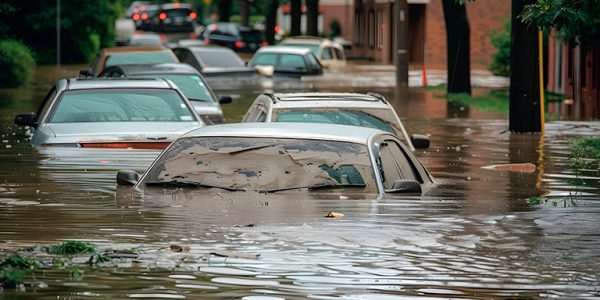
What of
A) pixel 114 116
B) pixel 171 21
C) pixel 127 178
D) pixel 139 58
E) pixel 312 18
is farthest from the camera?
pixel 171 21

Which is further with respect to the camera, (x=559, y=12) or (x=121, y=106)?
(x=121, y=106)

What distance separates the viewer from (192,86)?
24.6 meters

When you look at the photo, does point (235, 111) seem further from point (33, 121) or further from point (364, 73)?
point (364, 73)

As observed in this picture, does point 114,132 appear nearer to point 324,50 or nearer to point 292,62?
point 292,62

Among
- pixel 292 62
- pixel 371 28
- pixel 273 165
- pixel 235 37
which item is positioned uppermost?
pixel 273 165

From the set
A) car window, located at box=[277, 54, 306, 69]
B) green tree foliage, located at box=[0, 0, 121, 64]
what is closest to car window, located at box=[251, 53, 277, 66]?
car window, located at box=[277, 54, 306, 69]

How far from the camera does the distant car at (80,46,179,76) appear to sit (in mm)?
29641

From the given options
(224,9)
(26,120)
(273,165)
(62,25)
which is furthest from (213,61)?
(224,9)

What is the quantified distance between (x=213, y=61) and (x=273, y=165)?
27695mm

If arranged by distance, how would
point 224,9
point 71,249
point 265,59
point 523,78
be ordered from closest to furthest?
point 71,249, point 523,78, point 265,59, point 224,9

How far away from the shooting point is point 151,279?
28.7 feet

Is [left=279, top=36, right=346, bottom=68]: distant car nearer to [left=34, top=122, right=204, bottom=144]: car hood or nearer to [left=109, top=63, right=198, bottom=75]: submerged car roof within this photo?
[left=109, top=63, right=198, bottom=75]: submerged car roof

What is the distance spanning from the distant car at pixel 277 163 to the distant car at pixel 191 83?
34.8 ft

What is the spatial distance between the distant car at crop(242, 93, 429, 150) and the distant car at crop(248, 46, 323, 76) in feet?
83.4
